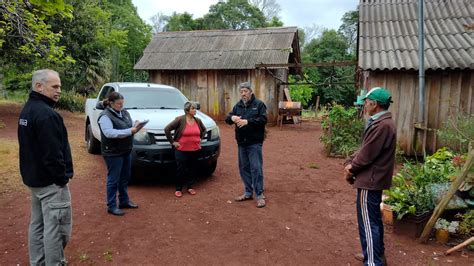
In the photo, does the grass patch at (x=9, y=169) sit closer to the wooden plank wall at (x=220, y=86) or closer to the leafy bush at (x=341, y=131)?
the leafy bush at (x=341, y=131)

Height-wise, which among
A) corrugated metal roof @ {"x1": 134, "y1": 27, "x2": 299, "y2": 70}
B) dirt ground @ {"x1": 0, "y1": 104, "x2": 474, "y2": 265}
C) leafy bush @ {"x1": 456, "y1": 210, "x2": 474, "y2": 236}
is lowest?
dirt ground @ {"x1": 0, "y1": 104, "x2": 474, "y2": 265}

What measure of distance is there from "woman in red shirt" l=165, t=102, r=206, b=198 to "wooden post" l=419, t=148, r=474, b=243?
3572mm

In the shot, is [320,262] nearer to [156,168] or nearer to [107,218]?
[107,218]

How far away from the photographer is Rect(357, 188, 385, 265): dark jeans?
3.55 m

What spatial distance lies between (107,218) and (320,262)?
2934 mm

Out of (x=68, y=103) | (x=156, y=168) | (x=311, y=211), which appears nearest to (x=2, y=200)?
(x=156, y=168)

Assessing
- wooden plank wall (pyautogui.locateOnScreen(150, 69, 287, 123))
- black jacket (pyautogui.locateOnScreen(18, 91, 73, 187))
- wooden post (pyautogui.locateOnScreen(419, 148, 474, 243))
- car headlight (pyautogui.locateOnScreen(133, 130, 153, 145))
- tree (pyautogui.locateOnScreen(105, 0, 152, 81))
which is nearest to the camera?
black jacket (pyautogui.locateOnScreen(18, 91, 73, 187))

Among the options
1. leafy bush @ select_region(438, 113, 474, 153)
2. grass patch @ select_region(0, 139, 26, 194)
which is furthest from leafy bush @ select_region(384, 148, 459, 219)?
grass patch @ select_region(0, 139, 26, 194)

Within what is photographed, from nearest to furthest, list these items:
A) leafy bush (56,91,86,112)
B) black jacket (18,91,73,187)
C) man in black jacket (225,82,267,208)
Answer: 1. black jacket (18,91,73,187)
2. man in black jacket (225,82,267,208)
3. leafy bush (56,91,86,112)

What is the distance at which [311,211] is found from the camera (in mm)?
5551

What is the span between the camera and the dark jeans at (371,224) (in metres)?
3.55

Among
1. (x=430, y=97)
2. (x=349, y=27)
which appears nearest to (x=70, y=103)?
(x=430, y=97)

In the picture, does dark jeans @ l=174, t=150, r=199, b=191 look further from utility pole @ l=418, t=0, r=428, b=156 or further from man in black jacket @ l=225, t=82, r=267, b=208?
utility pole @ l=418, t=0, r=428, b=156

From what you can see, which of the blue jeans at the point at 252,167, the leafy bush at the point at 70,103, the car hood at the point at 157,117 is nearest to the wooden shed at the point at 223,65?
the leafy bush at the point at 70,103
